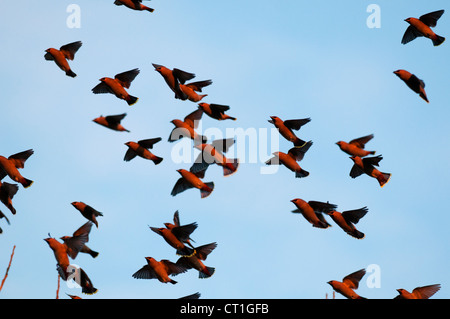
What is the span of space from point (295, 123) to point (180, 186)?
1886mm

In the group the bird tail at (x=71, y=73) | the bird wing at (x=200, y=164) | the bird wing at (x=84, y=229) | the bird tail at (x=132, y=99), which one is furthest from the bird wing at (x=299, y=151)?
the bird tail at (x=71, y=73)

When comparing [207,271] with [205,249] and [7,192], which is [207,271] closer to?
[205,249]

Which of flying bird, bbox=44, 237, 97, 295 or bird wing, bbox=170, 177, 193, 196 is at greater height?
bird wing, bbox=170, 177, 193, 196

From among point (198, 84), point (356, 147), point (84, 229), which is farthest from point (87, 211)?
point (356, 147)

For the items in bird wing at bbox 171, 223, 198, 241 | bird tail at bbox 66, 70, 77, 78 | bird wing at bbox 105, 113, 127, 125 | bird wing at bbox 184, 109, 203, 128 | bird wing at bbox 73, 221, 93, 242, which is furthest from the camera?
bird tail at bbox 66, 70, 77, 78

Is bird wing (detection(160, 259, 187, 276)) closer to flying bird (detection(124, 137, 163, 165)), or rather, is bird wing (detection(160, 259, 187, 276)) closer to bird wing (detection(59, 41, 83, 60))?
flying bird (detection(124, 137, 163, 165))

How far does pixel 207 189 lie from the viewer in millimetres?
9180

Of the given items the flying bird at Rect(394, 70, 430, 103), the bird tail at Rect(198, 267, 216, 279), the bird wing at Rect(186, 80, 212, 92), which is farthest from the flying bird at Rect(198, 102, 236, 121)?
the flying bird at Rect(394, 70, 430, 103)

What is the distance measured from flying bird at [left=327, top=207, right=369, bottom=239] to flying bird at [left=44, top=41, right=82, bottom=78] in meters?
4.59

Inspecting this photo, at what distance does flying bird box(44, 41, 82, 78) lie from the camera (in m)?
10.2

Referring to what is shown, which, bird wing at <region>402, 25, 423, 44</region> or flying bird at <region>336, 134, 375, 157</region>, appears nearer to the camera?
→ flying bird at <region>336, 134, 375, 157</region>
